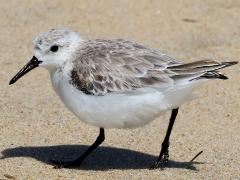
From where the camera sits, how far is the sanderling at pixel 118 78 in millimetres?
5484

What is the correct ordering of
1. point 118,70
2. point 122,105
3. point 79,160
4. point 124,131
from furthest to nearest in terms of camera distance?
point 124,131 < point 79,160 < point 118,70 < point 122,105

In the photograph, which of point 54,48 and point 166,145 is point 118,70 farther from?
point 166,145

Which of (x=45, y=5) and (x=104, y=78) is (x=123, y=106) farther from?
(x=45, y=5)

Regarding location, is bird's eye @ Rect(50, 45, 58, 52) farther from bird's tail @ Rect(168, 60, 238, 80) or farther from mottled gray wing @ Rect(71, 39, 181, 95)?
bird's tail @ Rect(168, 60, 238, 80)

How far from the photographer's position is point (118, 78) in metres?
5.55

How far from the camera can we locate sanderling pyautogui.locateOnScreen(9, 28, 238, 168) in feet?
18.0

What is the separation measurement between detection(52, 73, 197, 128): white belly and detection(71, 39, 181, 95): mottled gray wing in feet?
0.19

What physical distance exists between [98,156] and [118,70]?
40.2 inches

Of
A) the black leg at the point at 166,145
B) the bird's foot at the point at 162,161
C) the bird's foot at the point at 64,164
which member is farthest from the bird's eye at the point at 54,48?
the bird's foot at the point at 162,161

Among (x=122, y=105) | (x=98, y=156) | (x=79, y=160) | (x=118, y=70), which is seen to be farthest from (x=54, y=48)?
(x=98, y=156)

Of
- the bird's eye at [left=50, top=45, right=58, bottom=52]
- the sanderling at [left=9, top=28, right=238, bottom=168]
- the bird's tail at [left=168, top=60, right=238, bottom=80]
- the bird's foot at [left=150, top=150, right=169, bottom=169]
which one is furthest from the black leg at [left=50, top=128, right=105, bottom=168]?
the bird's tail at [left=168, top=60, right=238, bottom=80]

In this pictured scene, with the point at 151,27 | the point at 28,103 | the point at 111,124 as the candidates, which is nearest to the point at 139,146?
the point at 111,124

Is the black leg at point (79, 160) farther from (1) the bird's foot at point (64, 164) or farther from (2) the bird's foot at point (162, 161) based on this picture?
(2) the bird's foot at point (162, 161)

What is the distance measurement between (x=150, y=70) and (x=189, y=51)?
3.10 meters
